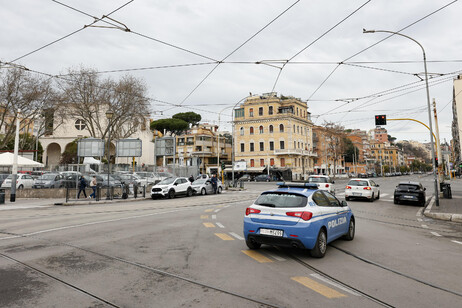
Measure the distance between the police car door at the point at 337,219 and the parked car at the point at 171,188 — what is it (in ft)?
58.3

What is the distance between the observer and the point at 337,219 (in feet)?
23.7

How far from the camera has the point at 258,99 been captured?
2643 inches

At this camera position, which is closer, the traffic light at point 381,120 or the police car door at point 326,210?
the police car door at point 326,210

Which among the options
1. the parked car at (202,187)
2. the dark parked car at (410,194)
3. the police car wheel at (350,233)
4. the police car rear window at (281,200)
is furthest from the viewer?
the parked car at (202,187)

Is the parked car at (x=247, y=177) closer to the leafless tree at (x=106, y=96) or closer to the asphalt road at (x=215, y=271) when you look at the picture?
the leafless tree at (x=106, y=96)

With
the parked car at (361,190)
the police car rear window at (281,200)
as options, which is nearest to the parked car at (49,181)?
the parked car at (361,190)

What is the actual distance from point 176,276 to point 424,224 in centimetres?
1040

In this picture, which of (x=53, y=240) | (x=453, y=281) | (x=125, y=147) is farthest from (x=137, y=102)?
(x=453, y=281)

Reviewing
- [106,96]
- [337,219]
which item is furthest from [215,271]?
[106,96]

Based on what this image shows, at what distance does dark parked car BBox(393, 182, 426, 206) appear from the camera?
1798 cm

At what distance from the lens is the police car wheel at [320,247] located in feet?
20.2

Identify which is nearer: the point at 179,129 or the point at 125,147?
the point at 125,147

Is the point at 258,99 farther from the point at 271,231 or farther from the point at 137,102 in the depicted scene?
the point at 271,231

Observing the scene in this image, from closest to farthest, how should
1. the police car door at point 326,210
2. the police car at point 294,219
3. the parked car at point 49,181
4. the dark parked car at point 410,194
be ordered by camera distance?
1. the police car at point 294,219
2. the police car door at point 326,210
3. the dark parked car at point 410,194
4. the parked car at point 49,181
